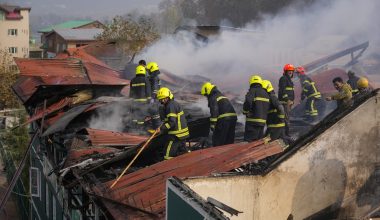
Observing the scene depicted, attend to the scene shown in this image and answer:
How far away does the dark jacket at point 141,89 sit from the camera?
11711mm

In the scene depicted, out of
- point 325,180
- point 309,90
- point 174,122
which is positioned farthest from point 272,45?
point 325,180

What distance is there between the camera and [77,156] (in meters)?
8.66

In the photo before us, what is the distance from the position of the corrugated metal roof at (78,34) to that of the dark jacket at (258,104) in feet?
142

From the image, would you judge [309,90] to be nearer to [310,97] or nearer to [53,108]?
[310,97]

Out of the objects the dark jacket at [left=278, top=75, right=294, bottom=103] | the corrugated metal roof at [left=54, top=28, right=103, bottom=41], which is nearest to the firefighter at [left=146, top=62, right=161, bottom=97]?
the dark jacket at [left=278, top=75, right=294, bottom=103]

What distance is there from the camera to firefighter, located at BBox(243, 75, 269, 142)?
9.02m

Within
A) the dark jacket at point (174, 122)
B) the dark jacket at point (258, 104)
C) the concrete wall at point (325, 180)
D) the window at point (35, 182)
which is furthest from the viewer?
the window at point (35, 182)

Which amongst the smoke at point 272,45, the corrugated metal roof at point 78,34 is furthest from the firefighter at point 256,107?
the corrugated metal roof at point 78,34

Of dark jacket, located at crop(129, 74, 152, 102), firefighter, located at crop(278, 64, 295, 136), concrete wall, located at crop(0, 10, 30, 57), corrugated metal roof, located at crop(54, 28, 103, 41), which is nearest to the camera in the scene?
firefighter, located at crop(278, 64, 295, 136)

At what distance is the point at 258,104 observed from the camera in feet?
29.6

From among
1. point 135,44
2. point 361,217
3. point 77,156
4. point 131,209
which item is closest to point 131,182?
point 131,209

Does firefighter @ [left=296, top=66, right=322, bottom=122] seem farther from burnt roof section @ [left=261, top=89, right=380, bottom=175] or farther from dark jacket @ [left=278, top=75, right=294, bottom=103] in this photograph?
burnt roof section @ [left=261, top=89, right=380, bottom=175]

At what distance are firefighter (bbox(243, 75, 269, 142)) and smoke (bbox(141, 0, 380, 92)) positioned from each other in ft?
26.9

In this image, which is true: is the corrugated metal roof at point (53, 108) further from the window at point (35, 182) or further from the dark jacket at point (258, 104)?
the dark jacket at point (258, 104)
